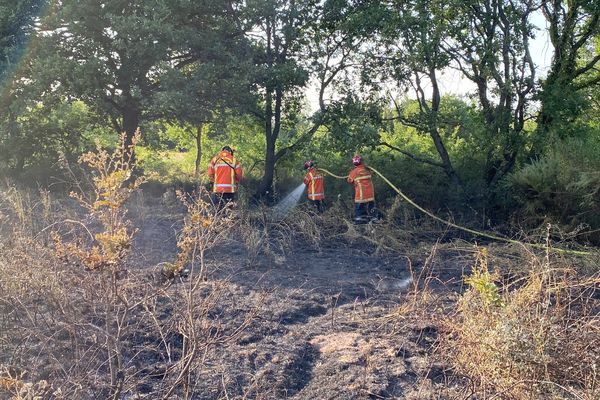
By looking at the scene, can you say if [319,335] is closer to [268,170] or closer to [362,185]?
[362,185]

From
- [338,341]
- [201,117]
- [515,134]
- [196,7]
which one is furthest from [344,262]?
[196,7]

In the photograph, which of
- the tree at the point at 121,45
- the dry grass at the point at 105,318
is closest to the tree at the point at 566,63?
the tree at the point at 121,45

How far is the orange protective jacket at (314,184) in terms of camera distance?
13484 mm

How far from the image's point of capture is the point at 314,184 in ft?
44.5

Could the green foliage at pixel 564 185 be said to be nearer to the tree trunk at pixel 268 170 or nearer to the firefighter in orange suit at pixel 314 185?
the firefighter in orange suit at pixel 314 185

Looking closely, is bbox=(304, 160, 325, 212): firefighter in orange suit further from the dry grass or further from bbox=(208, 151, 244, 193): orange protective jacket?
the dry grass

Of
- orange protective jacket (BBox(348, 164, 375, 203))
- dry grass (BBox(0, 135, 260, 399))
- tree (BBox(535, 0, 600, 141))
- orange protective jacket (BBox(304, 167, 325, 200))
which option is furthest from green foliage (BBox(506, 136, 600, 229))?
dry grass (BBox(0, 135, 260, 399))

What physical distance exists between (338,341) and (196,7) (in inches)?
403

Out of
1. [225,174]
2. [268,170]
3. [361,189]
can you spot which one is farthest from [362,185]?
[268,170]

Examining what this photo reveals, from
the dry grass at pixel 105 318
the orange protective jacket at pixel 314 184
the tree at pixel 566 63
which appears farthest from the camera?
the orange protective jacket at pixel 314 184

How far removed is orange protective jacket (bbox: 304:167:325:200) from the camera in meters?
13.5

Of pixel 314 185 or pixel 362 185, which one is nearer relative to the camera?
pixel 362 185

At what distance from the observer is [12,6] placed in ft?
44.2

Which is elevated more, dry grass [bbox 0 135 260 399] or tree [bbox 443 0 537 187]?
tree [bbox 443 0 537 187]
